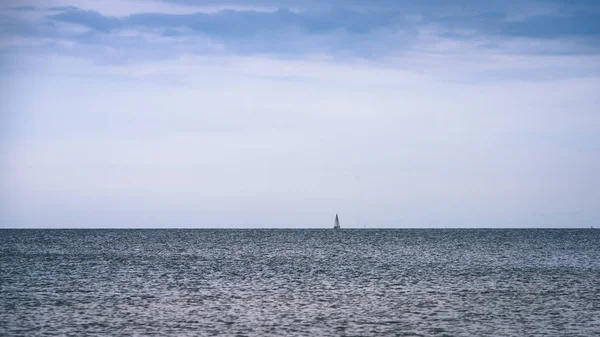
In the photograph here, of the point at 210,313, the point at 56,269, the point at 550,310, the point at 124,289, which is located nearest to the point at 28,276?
the point at 56,269

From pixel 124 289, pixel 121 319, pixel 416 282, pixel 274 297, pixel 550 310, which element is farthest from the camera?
pixel 416 282

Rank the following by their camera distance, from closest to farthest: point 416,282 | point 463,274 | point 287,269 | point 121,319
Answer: point 121,319
point 416,282
point 463,274
point 287,269

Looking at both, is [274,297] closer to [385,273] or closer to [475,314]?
[475,314]

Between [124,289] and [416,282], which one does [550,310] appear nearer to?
[416,282]

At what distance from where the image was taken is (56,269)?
82.7 m

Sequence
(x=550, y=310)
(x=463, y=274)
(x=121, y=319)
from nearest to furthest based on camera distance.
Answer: (x=121, y=319) < (x=550, y=310) < (x=463, y=274)

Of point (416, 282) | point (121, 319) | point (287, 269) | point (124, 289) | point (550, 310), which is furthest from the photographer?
point (287, 269)

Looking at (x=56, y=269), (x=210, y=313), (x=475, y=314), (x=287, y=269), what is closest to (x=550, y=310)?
(x=475, y=314)

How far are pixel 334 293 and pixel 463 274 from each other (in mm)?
24907

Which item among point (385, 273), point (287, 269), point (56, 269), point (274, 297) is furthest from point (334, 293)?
point (56, 269)

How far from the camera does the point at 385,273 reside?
78.9 m

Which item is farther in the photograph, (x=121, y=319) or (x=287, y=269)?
(x=287, y=269)

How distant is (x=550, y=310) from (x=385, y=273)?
3198 cm

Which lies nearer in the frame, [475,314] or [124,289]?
[475,314]
